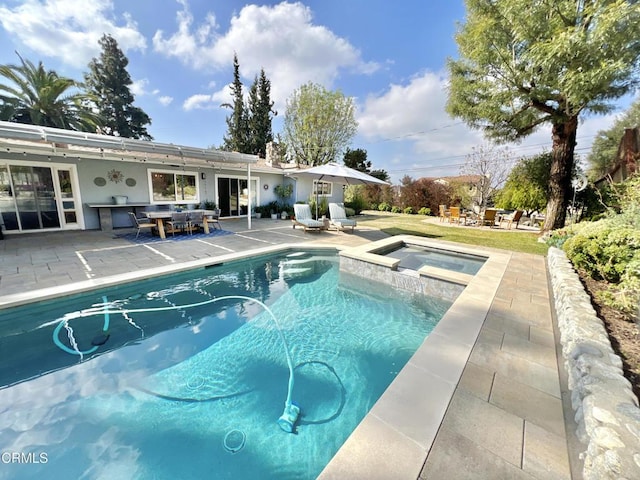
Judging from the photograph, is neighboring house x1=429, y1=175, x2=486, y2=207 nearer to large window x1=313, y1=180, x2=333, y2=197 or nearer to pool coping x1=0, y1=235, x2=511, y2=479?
large window x1=313, y1=180, x2=333, y2=197

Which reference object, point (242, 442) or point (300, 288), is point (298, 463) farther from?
point (300, 288)

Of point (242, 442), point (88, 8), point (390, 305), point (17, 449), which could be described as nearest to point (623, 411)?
point (242, 442)

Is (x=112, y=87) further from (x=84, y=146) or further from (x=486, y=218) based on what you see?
(x=486, y=218)

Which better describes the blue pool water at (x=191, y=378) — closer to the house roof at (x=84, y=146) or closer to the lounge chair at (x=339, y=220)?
the house roof at (x=84, y=146)

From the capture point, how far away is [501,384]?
2.24 meters

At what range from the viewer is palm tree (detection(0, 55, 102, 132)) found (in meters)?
14.1

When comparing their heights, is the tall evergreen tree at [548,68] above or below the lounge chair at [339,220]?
above

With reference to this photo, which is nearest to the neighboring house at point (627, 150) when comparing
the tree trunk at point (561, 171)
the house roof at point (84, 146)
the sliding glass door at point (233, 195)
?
the tree trunk at point (561, 171)

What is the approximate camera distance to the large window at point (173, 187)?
1091cm

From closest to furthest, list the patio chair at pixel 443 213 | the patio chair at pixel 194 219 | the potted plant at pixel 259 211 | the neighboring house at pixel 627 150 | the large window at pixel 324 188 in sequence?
the patio chair at pixel 194 219, the neighboring house at pixel 627 150, the potted plant at pixel 259 211, the patio chair at pixel 443 213, the large window at pixel 324 188

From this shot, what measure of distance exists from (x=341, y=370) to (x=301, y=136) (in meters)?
21.2

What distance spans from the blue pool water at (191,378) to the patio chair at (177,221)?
4.10m

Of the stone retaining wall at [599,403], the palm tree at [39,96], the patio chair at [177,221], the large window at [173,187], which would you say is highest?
the palm tree at [39,96]

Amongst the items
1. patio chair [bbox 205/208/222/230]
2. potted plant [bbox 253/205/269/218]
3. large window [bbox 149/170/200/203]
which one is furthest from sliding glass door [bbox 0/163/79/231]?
potted plant [bbox 253/205/269/218]
